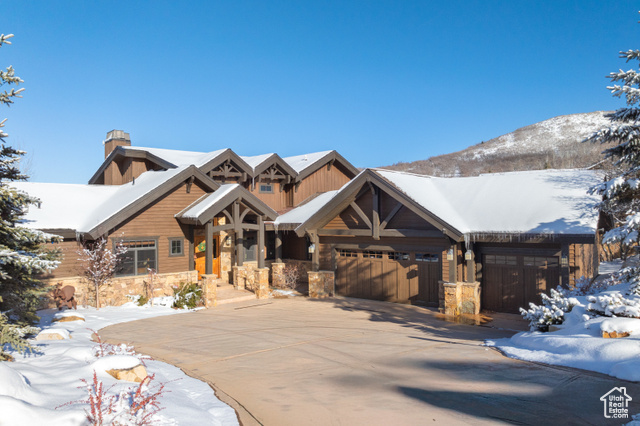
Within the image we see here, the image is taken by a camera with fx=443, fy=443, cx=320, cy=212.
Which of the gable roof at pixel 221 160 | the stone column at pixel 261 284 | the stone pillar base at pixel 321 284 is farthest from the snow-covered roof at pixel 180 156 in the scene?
the stone pillar base at pixel 321 284

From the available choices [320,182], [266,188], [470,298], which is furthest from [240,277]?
[470,298]

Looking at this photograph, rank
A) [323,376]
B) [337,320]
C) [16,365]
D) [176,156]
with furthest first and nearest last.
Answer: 1. [176,156]
2. [337,320]
3. [323,376]
4. [16,365]

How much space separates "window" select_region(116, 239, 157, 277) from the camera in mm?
16406

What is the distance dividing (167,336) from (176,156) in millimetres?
13093

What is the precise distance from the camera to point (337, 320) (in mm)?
14062

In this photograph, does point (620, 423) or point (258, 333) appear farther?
point (258, 333)

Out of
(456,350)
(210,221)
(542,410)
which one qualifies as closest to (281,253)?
(210,221)

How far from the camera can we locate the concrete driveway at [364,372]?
614 centimetres

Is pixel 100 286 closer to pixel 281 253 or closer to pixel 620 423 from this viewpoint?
pixel 281 253

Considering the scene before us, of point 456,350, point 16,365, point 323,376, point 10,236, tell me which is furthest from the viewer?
point 456,350

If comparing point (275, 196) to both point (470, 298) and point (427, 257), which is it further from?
point (470, 298)

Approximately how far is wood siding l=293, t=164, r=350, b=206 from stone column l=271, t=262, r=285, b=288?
4808mm

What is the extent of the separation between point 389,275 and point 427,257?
5.89ft

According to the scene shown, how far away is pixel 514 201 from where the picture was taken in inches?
614
